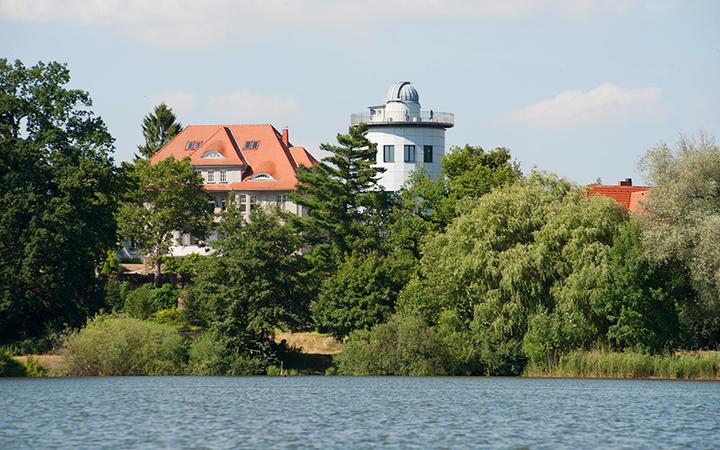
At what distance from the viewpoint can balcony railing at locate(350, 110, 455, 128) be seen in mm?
119500

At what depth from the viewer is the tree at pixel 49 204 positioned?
68438mm

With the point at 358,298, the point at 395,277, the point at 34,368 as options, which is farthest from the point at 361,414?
the point at 395,277

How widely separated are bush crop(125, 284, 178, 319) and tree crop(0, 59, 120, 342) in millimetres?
7652

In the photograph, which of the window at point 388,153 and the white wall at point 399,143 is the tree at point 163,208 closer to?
the white wall at point 399,143

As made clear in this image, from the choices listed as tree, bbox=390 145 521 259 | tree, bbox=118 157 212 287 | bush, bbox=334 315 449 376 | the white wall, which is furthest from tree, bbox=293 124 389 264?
the white wall

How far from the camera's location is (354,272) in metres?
76.8

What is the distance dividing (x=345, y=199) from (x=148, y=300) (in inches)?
602

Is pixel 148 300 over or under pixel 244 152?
under

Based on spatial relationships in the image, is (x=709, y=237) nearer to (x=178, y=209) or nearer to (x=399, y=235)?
(x=399, y=235)

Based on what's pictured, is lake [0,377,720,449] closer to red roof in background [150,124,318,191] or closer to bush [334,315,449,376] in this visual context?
bush [334,315,449,376]

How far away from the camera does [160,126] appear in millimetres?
144125

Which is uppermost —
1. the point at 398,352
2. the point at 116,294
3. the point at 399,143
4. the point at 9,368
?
the point at 399,143

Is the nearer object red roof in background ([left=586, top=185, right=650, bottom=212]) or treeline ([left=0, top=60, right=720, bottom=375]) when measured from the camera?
treeline ([left=0, top=60, right=720, bottom=375])

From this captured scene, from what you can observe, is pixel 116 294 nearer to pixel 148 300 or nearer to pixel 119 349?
pixel 148 300
